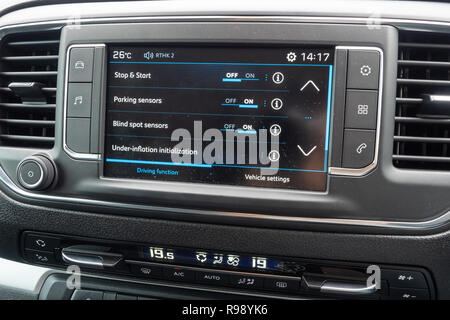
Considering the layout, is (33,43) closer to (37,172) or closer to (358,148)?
(37,172)

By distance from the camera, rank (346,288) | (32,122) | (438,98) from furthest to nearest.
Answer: (32,122), (346,288), (438,98)

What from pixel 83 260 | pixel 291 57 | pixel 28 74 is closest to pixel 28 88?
pixel 28 74

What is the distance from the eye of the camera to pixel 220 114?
38.5 inches

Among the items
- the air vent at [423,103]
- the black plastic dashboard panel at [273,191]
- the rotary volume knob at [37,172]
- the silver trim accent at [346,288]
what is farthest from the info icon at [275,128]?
the rotary volume knob at [37,172]

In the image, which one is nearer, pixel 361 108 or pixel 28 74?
pixel 361 108

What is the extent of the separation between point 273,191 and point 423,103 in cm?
44

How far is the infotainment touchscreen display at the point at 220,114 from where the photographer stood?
3.11 feet

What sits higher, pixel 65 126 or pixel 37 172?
pixel 65 126

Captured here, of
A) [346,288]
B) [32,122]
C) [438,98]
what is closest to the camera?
[438,98]

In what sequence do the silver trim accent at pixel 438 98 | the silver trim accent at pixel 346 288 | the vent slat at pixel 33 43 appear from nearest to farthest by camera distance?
the silver trim accent at pixel 438 98, the silver trim accent at pixel 346 288, the vent slat at pixel 33 43

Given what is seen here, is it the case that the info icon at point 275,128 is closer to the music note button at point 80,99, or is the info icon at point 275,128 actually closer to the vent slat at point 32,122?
the music note button at point 80,99

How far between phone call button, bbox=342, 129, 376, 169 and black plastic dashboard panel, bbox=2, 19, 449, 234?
0.08 feet

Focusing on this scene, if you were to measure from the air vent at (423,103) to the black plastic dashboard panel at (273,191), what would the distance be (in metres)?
0.04

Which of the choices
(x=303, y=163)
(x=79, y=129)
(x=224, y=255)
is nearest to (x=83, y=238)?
(x=79, y=129)
